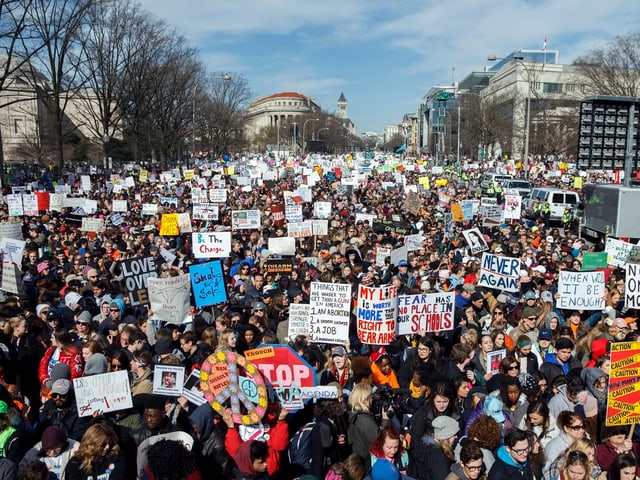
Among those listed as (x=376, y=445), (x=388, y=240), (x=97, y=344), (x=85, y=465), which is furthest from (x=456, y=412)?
(x=388, y=240)

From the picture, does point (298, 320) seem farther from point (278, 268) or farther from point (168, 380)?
point (278, 268)

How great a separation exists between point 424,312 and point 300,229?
8.06 m

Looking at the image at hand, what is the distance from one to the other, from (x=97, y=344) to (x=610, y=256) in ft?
33.8

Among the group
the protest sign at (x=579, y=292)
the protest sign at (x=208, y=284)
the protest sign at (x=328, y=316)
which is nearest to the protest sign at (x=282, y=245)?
the protest sign at (x=208, y=284)

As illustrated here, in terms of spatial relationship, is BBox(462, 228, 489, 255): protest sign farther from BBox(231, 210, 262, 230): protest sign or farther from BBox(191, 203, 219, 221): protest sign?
BBox(191, 203, 219, 221): protest sign

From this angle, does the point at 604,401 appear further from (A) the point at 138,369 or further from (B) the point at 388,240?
(B) the point at 388,240

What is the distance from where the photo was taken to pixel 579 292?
939cm

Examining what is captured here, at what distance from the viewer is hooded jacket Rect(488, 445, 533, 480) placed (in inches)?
175

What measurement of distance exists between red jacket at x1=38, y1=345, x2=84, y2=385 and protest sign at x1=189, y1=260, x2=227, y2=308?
2648mm

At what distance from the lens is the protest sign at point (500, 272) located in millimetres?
10338

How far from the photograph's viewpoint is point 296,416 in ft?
19.2

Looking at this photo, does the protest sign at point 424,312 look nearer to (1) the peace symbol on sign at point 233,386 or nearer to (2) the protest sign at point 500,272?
(2) the protest sign at point 500,272

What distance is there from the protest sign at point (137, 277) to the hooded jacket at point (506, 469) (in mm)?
6553

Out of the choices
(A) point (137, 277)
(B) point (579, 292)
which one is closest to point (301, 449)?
(A) point (137, 277)
